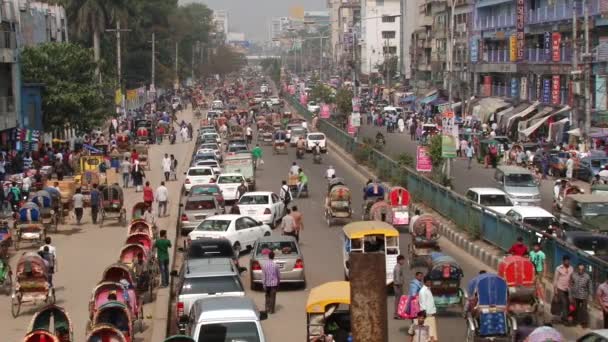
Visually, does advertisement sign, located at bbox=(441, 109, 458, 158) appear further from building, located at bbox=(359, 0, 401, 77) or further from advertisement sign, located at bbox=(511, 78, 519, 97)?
building, located at bbox=(359, 0, 401, 77)

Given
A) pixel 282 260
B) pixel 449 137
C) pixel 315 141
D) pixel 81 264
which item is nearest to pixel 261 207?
pixel 449 137

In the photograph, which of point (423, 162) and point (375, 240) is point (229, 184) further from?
point (375, 240)

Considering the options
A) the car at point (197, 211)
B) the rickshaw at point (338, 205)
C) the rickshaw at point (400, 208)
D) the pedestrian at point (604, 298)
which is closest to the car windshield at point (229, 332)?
the pedestrian at point (604, 298)

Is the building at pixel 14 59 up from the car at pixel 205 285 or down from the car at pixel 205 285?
up

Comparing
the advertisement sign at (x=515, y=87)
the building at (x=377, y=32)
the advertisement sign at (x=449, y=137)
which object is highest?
the building at (x=377, y=32)

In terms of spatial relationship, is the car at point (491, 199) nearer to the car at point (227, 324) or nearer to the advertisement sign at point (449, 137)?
the advertisement sign at point (449, 137)
